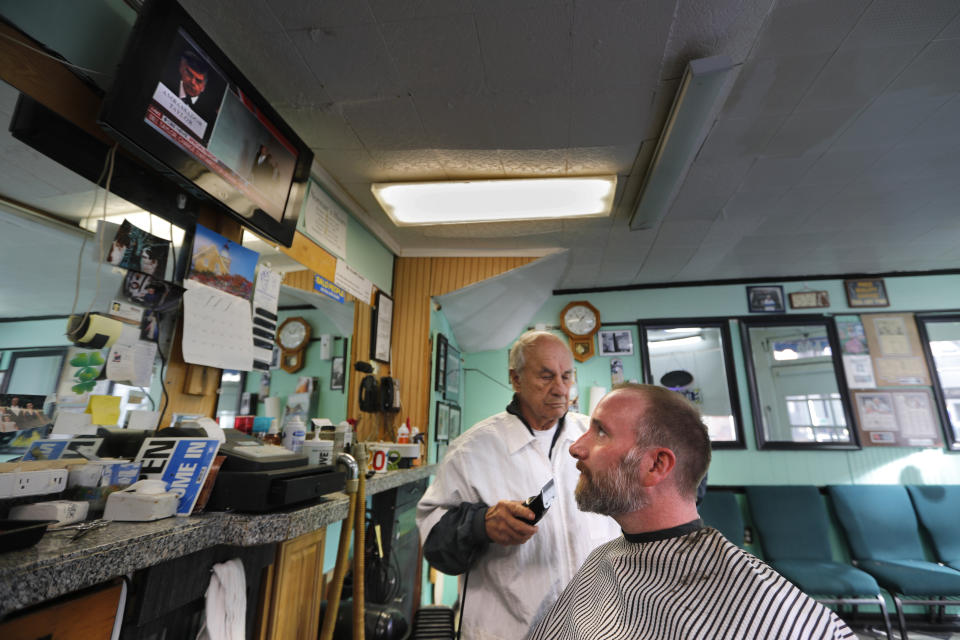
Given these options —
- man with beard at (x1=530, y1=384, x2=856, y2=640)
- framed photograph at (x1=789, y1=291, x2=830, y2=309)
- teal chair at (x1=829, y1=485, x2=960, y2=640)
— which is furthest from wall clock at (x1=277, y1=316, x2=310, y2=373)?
framed photograph at (x1=789, y1=291, x2=830, y2=309)

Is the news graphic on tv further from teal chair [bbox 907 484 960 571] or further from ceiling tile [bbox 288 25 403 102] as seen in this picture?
teal chair [bbox 907 484 960 571]

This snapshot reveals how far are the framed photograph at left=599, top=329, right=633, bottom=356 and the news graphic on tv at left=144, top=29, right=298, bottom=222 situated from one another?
3.74 metres

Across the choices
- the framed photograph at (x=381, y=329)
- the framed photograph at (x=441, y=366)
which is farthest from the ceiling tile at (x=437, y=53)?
the framed photograph at (x=441, y=366)

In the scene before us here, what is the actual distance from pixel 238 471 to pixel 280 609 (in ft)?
1.49

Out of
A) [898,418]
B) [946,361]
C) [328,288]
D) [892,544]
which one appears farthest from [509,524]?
[946,361]

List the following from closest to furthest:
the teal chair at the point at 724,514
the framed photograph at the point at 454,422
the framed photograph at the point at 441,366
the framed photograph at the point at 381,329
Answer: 1. the framed photograph at the point at 381,329
2. the framed photograph at the point at 441,366
3. the teal chair at the point at 724,514
4. the framed photograph at the point at 454,422

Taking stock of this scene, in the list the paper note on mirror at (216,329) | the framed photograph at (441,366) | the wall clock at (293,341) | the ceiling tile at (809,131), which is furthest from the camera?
the framed photograph at (441,366)

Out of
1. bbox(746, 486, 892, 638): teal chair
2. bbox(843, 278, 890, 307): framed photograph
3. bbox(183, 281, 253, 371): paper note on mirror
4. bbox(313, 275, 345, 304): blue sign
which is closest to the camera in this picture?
bbox(183, 281, 253, 371): paper note on mirror

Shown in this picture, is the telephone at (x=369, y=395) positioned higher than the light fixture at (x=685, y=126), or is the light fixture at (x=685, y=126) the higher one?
the light fixture at (x=685, y=126)

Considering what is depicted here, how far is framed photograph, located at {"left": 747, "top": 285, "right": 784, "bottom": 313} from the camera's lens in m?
4.63

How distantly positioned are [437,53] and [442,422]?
2934 mm

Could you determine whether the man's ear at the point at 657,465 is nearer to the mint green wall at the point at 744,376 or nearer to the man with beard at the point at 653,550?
the man with beard at the point at 653,550

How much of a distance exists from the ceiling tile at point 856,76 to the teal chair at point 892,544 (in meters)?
3.54

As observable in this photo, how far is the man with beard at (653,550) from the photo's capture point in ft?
3.09
